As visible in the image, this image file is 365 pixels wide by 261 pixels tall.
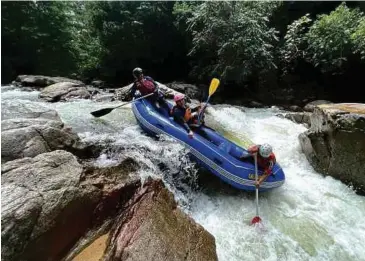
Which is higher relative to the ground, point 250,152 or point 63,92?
point 250,152

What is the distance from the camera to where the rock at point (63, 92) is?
9.09 metres

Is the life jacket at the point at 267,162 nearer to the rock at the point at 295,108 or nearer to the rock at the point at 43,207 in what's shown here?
the rock at the point at 43,207

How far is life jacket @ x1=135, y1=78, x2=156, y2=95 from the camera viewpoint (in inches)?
243

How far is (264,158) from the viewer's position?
453cm

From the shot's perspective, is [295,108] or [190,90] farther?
[190,90]

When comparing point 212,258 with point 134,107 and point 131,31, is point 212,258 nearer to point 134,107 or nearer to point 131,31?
point 134,107

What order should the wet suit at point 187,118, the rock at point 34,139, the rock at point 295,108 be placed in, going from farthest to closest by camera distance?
the rock at point 295,108, the wet suit at point 187,118, the rock at point 34,139

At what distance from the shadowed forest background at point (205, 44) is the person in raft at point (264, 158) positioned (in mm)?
5650

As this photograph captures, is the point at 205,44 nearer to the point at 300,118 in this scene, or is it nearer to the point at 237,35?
the point at 237,35

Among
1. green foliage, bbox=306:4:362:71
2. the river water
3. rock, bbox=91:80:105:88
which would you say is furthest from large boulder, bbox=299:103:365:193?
rock, bbox=91:80:105:88

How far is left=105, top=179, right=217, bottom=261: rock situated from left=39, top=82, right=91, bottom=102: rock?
22.7 ft

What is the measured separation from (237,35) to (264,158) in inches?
241

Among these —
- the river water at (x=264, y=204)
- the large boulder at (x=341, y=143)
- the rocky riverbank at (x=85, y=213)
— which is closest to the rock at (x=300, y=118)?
the river water at (x=264, y=204)

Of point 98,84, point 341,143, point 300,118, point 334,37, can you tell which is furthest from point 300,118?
point 98,84
